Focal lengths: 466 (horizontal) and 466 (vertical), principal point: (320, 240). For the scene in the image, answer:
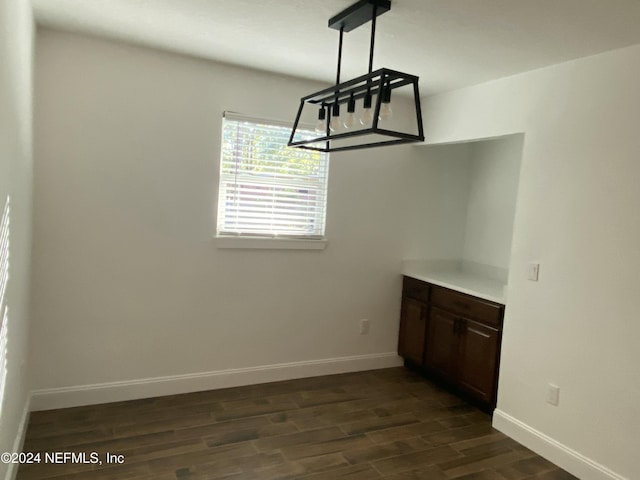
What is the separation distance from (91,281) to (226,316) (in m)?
0.98

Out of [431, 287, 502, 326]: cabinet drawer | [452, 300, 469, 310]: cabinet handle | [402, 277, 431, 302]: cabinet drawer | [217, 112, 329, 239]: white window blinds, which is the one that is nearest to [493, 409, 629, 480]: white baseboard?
[431, 287, 502, 326]: cabinet drawer

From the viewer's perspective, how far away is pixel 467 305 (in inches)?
141

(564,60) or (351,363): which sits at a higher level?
(564,60)

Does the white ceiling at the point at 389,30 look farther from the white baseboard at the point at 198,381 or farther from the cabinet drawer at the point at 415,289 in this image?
the white baseboard at the point at 198,381

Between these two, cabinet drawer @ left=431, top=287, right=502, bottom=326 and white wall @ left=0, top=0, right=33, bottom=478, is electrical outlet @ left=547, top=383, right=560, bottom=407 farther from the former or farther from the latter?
white wall @ left=0, top=0, right=33, bottom=478

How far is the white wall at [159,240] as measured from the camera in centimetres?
300

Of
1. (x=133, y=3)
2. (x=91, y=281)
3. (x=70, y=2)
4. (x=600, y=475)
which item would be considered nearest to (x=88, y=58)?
(x=70, y=2)

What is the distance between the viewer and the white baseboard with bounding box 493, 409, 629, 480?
8.63 feet

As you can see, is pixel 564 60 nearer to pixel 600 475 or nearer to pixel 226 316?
pixel 600 475

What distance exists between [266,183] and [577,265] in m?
2.19

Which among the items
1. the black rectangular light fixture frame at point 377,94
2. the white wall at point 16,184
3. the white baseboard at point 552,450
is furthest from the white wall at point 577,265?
the white wall at point 16,184

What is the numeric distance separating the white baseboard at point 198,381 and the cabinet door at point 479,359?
88 centimetres

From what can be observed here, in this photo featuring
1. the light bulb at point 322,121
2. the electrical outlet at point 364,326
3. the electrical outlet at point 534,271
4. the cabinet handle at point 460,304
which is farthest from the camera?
the electrical outlet at point 364,326

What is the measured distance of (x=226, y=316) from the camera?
3.59 meters
